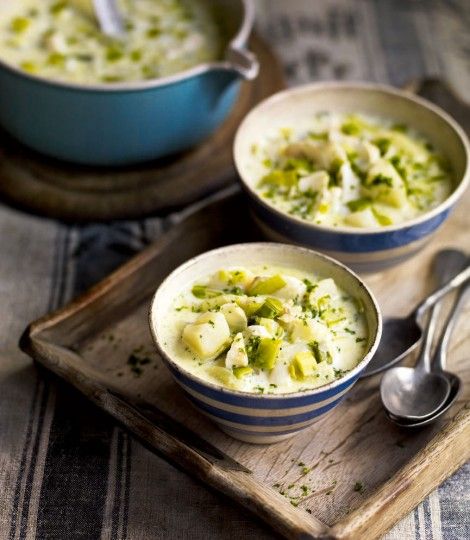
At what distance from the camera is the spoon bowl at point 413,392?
1899 millimetres

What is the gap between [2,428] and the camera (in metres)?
1.99

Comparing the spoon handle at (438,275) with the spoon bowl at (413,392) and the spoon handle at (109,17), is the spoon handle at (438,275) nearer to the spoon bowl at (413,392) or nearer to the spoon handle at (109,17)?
the spoon bowl at (413,392)

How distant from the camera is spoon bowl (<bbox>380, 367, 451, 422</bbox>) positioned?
6.23ft

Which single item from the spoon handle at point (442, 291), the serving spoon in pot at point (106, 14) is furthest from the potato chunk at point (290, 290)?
the serving spoon in pot at point (106, 14)

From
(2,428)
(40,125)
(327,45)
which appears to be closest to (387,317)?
(2,428)

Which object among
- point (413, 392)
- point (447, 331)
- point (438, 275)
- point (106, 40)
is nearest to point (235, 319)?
point (413, 392)

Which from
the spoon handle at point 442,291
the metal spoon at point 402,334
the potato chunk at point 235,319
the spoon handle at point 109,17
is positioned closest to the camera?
the potato chunk at point 235,319

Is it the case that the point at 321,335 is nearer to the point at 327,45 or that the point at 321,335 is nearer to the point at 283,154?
the point at 283,154

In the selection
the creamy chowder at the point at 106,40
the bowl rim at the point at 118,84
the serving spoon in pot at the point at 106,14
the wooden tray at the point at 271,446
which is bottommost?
the wooden tray at the point at 271,446

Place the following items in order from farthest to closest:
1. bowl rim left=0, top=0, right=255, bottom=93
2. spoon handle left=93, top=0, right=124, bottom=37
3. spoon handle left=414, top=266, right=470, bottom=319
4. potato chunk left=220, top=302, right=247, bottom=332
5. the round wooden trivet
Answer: spoon handle left=93, top=0, right=124, bottom=37 → the round wooden trivet → bowl rim left=0, top=0, right=255, bottom=93 → spoon handle left=414, top=266, right=470, bottom=319 → potato chunk left=220, top=302, right=247, bottom=332

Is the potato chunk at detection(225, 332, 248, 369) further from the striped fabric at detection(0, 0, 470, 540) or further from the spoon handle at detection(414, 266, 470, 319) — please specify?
the spoon handle at detection(414, 266, 470, 319)

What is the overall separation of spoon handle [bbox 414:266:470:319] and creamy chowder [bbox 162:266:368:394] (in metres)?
0.27

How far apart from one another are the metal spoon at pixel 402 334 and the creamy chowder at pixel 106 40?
1000 mm

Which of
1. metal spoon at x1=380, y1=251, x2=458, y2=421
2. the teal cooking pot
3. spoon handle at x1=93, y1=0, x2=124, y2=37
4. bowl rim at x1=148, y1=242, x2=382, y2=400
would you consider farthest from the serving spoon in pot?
metal spoon at x1=380, y1=251, x2=458, y2=421
